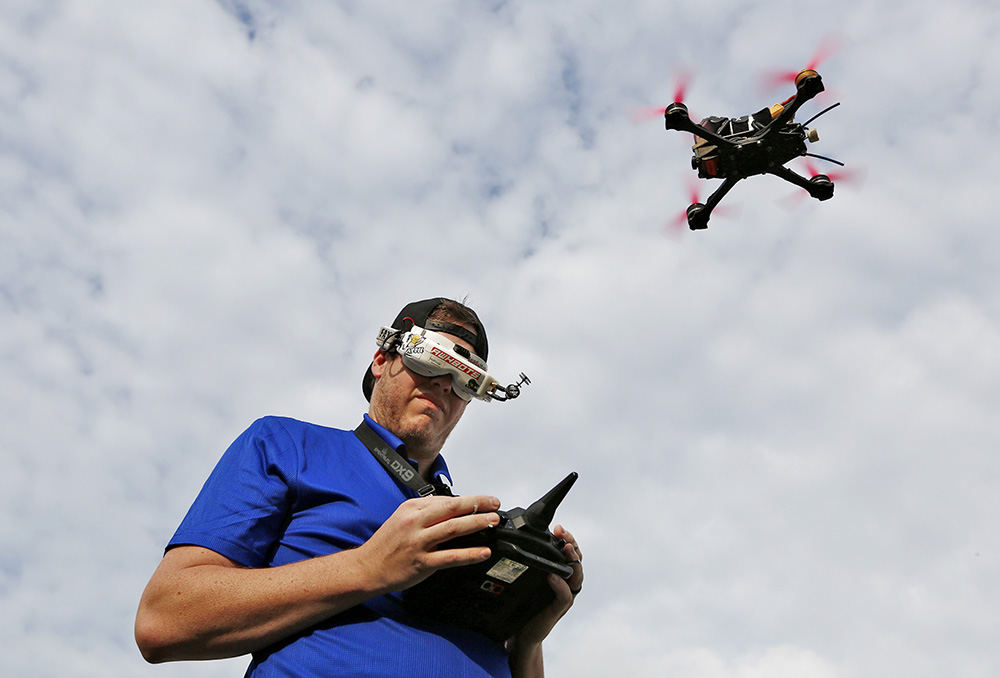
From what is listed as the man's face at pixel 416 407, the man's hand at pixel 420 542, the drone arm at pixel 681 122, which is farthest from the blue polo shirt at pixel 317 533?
the drone arm at pixel 681 122

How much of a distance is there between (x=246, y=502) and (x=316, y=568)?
0.52m

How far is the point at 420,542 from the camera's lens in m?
2.59

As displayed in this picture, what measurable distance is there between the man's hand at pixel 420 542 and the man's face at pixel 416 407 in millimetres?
1409

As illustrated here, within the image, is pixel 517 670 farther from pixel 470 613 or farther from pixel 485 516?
pixel 485 516

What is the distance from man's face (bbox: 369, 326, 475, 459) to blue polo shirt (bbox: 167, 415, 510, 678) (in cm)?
56

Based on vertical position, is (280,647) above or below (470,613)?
below

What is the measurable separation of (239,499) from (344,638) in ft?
2.32

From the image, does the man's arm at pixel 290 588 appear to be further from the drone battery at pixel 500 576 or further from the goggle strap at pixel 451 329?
the goggle strap at pixel 451 329

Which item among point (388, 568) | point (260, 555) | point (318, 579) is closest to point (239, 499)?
point (260, 555)

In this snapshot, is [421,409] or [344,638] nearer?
[344,638]

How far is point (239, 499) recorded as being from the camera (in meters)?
3.05

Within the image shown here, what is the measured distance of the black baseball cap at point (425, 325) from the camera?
4.62 metres

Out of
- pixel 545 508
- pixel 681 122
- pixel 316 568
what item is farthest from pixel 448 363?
pixel 681 122

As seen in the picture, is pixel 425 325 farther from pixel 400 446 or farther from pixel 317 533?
pixel 317 533
